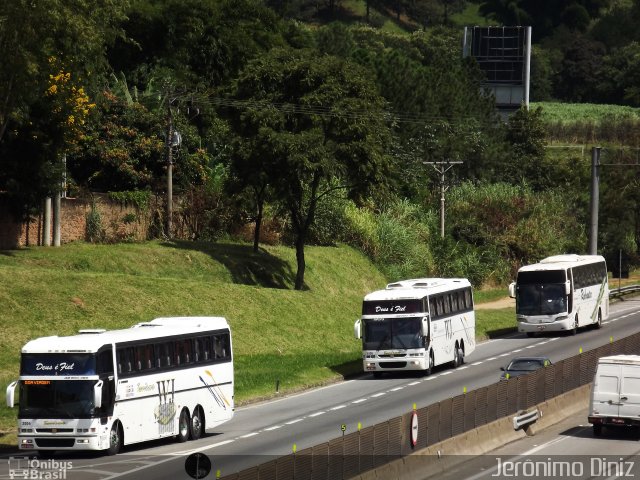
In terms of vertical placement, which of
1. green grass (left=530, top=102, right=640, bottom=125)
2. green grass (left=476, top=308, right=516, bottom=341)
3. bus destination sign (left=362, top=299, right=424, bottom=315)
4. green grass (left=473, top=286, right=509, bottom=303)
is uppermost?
green grass (left=530, top=102, right=640, bottom=125)

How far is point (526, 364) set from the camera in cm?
4541

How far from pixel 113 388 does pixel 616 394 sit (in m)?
13.6

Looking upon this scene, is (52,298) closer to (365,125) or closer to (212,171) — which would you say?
(365,125)

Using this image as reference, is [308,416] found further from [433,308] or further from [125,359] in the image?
[433,308]

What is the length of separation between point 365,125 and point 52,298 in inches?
837

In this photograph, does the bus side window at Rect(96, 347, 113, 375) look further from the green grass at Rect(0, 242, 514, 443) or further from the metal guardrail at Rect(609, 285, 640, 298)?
the metal guardrail at Rect(609, 285, 640, 298)

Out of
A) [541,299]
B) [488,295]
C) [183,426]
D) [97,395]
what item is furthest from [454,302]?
[488,295]

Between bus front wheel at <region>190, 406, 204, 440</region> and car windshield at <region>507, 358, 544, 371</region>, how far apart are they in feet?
45.4

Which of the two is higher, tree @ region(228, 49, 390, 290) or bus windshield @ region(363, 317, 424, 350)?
tree @ region(228, 49, 390, 290)

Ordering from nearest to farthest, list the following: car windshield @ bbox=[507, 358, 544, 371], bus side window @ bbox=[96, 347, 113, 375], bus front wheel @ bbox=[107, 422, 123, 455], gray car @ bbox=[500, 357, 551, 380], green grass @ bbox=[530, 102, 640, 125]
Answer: bus side window @ bbox=[96, 347, 113, 375], bus front wheel @ bbox=[107, 422, 123, 455], gray car @ bbox=[500, 357, 551, 380], car windshield @ bbox=[507, 358, 544, 371], green grass @ bbox=[530, 102, 640, 125]

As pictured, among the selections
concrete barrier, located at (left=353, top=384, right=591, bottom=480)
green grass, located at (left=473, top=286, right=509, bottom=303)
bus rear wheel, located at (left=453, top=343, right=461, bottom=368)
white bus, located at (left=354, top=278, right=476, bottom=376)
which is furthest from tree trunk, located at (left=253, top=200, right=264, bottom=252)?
concrete barrier, located at (left=353, top=384, right=591, bottom=480)

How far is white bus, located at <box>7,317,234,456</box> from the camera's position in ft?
101

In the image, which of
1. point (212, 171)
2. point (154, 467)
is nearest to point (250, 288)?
point (212, 171)

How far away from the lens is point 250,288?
6188 cm
